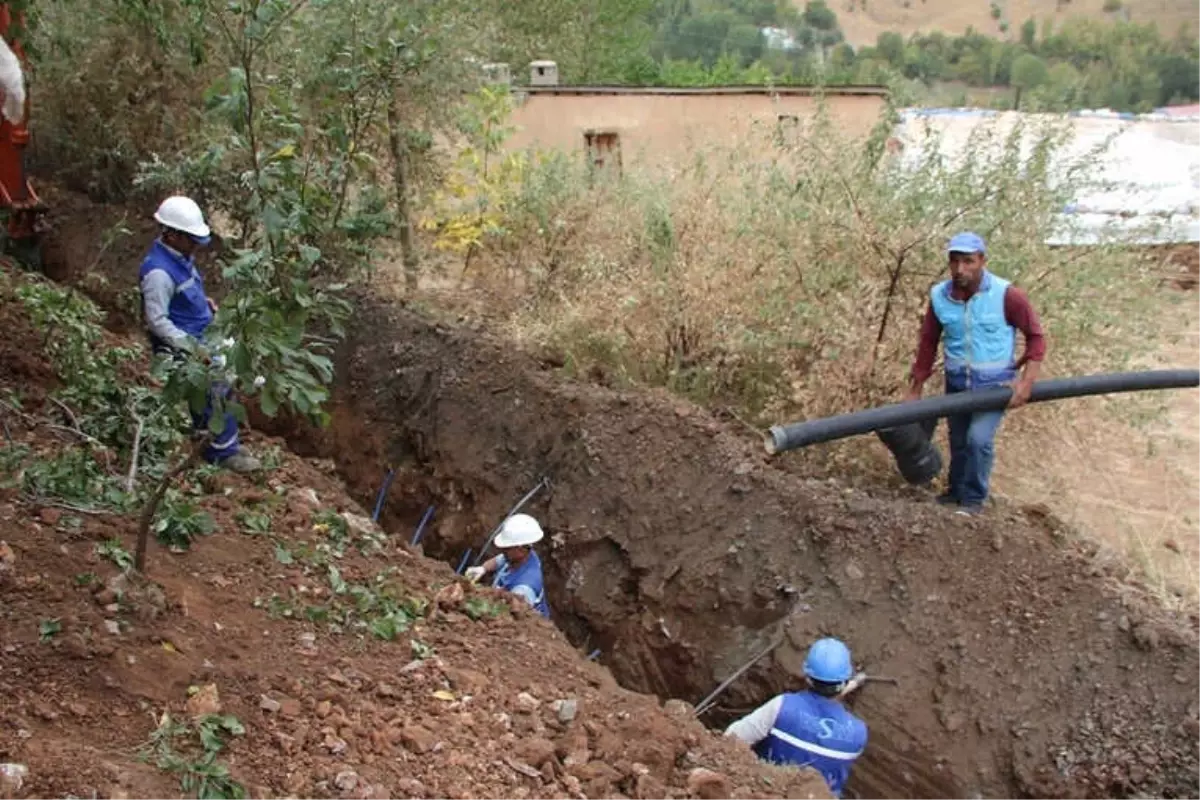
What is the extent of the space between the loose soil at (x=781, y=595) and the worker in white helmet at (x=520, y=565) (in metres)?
0.49

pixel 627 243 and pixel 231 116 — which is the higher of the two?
pixel 231 116

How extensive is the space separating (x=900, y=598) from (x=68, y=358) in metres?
4.39

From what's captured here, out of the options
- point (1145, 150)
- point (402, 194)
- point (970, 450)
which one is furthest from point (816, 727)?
point (1145, 150)

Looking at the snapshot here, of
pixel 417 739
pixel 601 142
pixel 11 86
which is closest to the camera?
pixel 417 739

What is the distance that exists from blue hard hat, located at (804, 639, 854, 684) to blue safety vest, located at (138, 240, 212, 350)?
3452 mm

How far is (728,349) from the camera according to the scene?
24.0 ft

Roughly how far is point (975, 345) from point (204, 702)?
417 centimetres

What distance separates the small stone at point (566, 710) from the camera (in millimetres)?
4188

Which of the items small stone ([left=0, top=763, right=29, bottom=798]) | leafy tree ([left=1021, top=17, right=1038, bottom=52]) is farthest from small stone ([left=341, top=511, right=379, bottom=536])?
leafy tree ([left=1021, top=17, right=1038, bottom=52])

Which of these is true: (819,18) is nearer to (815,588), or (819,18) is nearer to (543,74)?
(543,74)

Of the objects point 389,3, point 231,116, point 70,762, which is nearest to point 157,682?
point 70,762

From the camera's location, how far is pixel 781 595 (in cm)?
614

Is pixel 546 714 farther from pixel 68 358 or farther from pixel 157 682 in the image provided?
pixel 68 358

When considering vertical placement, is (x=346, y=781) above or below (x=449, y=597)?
above
